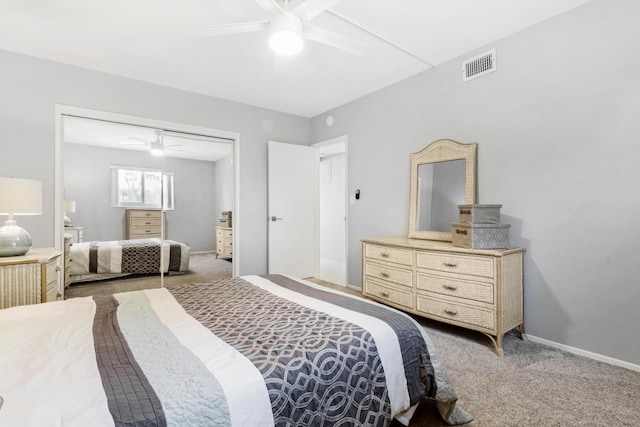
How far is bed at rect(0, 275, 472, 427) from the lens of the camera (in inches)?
32.6

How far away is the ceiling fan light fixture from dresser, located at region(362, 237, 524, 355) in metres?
1.90

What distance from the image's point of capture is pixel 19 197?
2.32 meters

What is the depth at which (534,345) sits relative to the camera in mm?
2434

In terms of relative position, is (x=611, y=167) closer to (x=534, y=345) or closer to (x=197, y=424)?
(x=534, y=345)

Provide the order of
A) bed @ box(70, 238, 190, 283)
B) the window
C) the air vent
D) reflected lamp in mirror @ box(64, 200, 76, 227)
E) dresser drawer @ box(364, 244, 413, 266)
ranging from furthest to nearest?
the window < bed @ box(70, 238, 190, 283) < reflected lamp in mirror @ box(64, 200, 76, 227) < dresser drawer @ box(364, 244, 413, 266) < the air vent

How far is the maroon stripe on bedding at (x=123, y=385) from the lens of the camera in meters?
0.78

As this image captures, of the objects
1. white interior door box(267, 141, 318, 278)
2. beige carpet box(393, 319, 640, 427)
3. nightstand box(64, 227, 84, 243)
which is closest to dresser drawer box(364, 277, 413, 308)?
beige carpet box(393, 319, 640, 427)

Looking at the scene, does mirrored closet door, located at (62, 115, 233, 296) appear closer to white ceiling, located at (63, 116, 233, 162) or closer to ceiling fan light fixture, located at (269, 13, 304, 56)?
white ceiling, located at (63, 116, 233, 162)

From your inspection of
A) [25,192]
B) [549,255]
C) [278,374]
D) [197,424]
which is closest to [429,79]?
[549,255]

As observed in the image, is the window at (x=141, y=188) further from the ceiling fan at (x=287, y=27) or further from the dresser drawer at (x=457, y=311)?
the dresser drawer at (x=457, y=311)

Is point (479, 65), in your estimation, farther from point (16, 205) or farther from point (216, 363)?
point (16, 205)

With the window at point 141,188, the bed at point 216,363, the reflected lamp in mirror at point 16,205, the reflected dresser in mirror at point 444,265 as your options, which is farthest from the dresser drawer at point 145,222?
the reflected dresser in mirror at point 444,265

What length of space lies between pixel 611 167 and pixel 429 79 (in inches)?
70.5

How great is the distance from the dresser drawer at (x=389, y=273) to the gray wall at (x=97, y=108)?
5.75 ft
